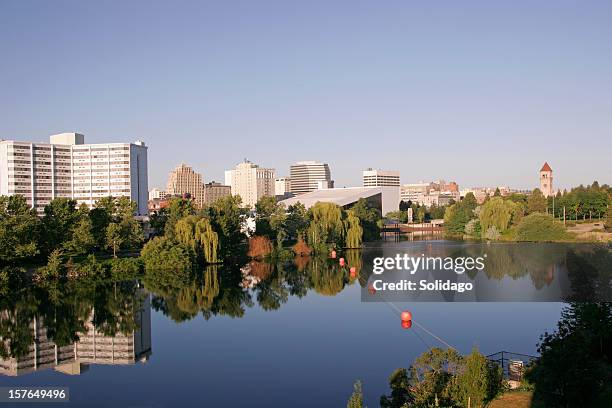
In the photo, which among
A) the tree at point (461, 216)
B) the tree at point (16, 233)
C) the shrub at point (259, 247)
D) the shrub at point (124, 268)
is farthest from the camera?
the tree at point (461, 216)

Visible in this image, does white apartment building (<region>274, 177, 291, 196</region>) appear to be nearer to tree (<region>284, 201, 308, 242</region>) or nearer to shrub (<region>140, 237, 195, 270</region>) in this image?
tree (<region>284, 201, 308, 242</region>)

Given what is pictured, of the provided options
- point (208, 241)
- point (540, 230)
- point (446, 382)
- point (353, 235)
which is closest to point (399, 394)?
point (446, 382)

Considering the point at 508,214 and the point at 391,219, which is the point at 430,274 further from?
the point at 391,219

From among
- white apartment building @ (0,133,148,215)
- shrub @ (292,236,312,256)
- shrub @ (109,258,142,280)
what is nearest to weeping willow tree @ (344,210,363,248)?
shrub @ (292,236,312,256)

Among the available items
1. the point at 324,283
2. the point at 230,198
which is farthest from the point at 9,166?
the point at 324,283

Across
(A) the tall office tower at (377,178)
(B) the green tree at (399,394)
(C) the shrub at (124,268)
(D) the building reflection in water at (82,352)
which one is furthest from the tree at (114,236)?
(A) the tall office tower at (377,178)

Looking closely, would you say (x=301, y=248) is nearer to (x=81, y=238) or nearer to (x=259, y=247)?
(x=259, y=247)

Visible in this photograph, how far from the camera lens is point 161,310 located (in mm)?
15383

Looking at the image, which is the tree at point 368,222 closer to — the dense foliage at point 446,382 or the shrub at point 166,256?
the shrub at point 166,256

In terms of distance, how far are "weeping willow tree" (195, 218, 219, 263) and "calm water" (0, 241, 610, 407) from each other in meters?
5.38

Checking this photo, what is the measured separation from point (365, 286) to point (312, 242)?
35.9 feet

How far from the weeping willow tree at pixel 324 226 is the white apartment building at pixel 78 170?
25470 mm

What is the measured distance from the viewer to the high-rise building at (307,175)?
100812mm

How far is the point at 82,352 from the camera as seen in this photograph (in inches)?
443
